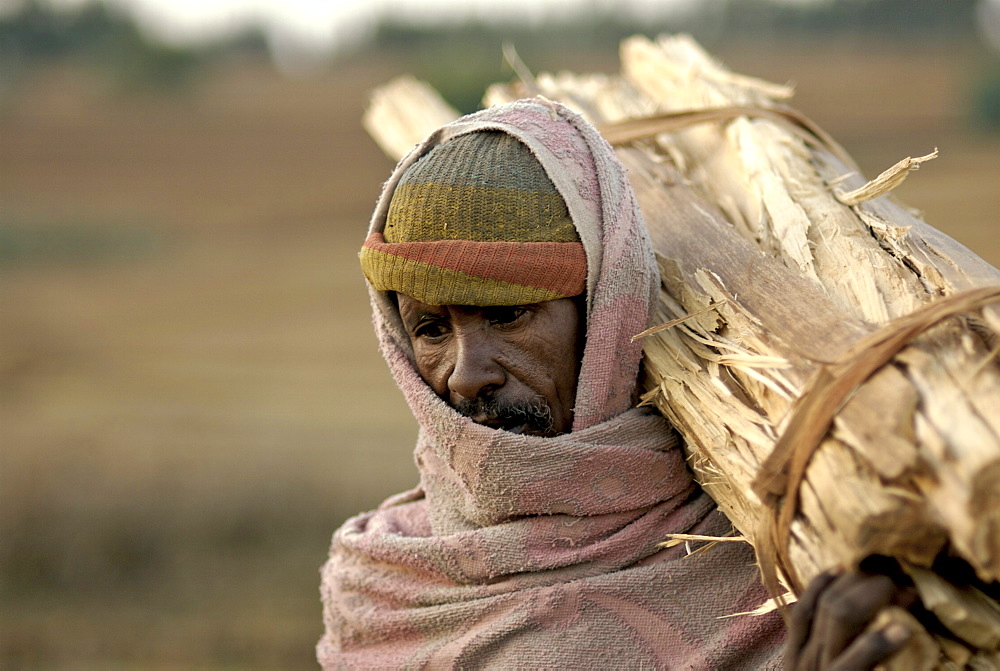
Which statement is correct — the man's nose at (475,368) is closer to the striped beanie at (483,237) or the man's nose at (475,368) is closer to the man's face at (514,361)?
the man's face at (514,361)

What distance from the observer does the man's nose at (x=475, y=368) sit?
2027 millimetres

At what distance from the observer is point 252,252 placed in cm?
1903

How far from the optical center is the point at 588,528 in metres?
2.02

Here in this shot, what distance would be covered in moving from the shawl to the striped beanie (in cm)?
5

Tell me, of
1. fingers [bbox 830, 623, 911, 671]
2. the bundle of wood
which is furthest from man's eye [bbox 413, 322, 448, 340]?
fingers [bbox 830, 623, 911, 671]

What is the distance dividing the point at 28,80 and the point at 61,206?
7.79 metres

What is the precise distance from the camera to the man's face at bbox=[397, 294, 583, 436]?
204 centimetres

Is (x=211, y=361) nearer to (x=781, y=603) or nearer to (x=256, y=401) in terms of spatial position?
(x=256, y=401)

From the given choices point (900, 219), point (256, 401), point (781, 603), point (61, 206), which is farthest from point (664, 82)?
point (61, 206)

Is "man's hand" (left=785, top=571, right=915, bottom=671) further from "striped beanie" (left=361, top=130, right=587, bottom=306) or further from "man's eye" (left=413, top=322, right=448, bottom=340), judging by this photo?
"man's eye" (left=413, top=322, right=448, bottom=340)

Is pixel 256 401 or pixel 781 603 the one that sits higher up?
pixel 781 603

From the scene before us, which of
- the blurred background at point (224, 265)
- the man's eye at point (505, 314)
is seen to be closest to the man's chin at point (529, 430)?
the man's eye at point (505, 314)

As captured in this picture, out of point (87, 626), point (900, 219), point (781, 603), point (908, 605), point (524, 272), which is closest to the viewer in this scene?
point (908, 605)

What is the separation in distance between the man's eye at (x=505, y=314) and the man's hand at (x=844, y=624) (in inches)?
33.0
